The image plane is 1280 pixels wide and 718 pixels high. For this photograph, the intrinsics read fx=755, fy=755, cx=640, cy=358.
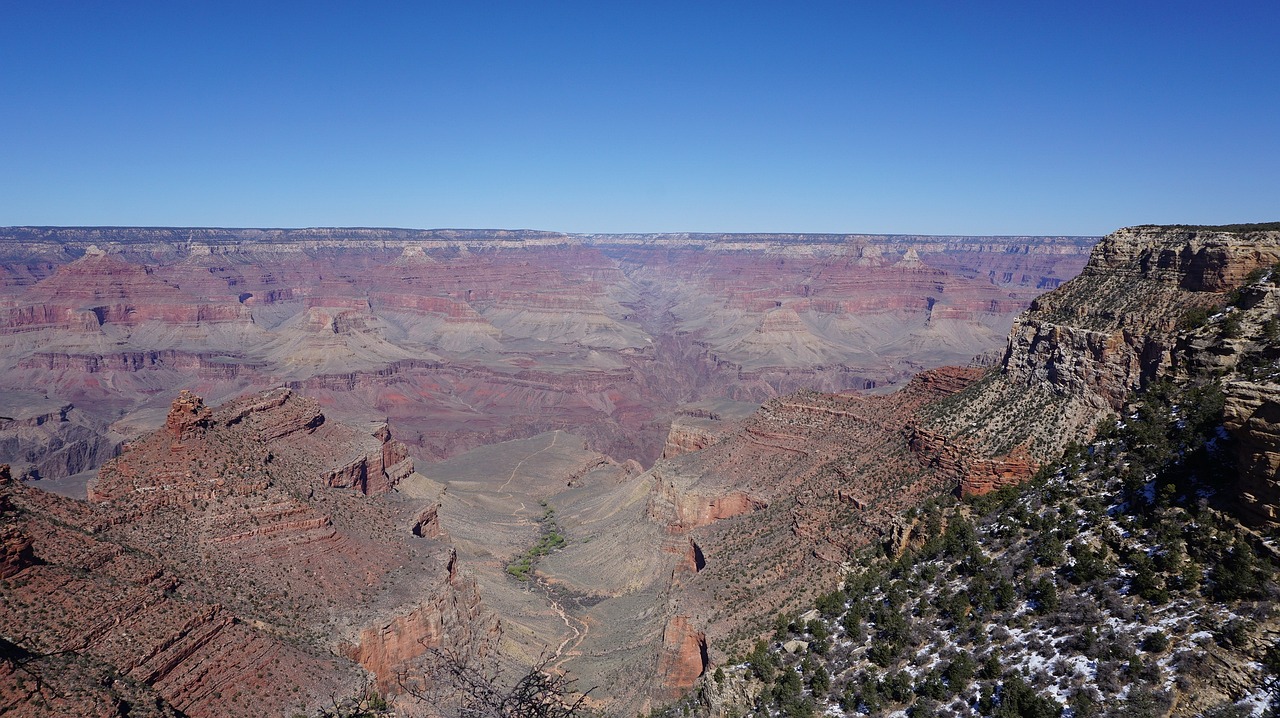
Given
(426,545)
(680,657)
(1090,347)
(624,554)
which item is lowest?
(624,554)

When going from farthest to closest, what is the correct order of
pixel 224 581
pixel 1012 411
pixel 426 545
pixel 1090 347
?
pixel 426 545
pixel 1012 411
pixel 1090 347
pixel 224 581

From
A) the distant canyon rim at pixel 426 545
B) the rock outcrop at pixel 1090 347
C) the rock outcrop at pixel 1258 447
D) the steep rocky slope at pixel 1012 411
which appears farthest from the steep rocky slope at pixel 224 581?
the rock outcrop at pixel 1258 447

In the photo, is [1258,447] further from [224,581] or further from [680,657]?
[224,581]

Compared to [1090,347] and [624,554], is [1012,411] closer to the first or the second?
[1090,347]

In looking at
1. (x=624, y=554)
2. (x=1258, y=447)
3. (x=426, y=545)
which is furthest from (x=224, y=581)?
(x=1258, y=447)

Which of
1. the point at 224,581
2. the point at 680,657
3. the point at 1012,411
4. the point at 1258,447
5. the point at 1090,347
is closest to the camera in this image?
the point at 1258,447

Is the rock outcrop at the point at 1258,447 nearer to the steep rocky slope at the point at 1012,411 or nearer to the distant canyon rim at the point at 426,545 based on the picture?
the steep rocky slope at the point at 1012,411

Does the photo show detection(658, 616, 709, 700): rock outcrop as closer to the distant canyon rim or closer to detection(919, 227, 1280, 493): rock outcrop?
the distant canyon rim

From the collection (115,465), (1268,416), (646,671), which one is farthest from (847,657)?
(115,465)

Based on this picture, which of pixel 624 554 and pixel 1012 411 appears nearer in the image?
pixel 1012 411

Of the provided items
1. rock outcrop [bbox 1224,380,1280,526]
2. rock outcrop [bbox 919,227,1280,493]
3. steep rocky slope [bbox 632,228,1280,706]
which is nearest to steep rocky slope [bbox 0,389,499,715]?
steep rocky slope [bbox 632,228,1280,706]

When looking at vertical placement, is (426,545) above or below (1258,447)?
below
